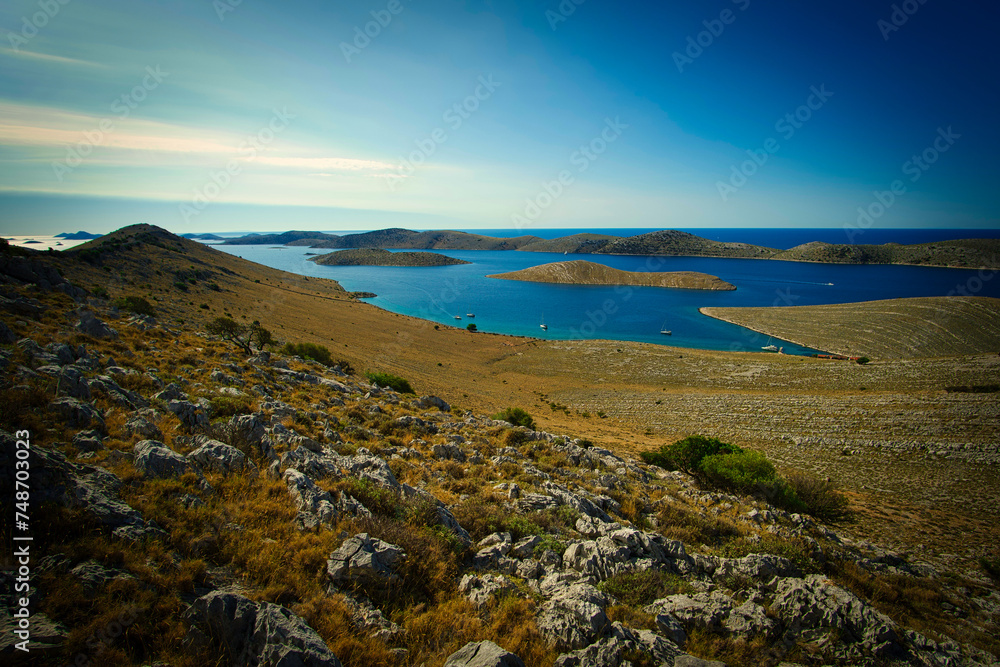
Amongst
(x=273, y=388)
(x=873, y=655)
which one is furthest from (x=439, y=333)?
(x=873, y=655)

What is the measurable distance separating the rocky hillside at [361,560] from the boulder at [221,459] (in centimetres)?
4

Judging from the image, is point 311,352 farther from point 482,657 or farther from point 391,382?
point 482,657

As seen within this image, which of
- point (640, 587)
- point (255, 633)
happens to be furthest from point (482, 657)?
point (640, 587)

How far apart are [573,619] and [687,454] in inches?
586

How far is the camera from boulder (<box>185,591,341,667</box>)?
3936 mm

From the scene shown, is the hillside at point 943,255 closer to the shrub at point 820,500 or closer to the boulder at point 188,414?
the shrub at point 820,500

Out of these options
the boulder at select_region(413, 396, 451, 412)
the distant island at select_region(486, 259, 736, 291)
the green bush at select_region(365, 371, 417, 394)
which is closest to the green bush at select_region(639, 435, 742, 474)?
the boulder at select_region(413, 396, 451, 412)

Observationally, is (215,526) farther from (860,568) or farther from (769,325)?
(769,325)

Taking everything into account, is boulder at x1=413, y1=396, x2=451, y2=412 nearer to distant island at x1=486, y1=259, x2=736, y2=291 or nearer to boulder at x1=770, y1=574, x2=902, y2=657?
boulder at x1=770, y1=574, x2=902, y2=657

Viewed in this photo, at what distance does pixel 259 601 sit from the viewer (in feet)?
15.3

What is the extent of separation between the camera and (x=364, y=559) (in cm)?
570

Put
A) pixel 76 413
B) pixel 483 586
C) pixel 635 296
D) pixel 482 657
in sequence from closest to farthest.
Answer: pixel 482 657
pixel 483 586
pixel 76 413
pixel 635 296

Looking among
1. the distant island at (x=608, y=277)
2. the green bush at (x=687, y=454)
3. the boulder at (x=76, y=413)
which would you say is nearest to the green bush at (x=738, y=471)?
the green bush at (x=687, y=454)

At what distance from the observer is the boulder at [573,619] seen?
533 cm
